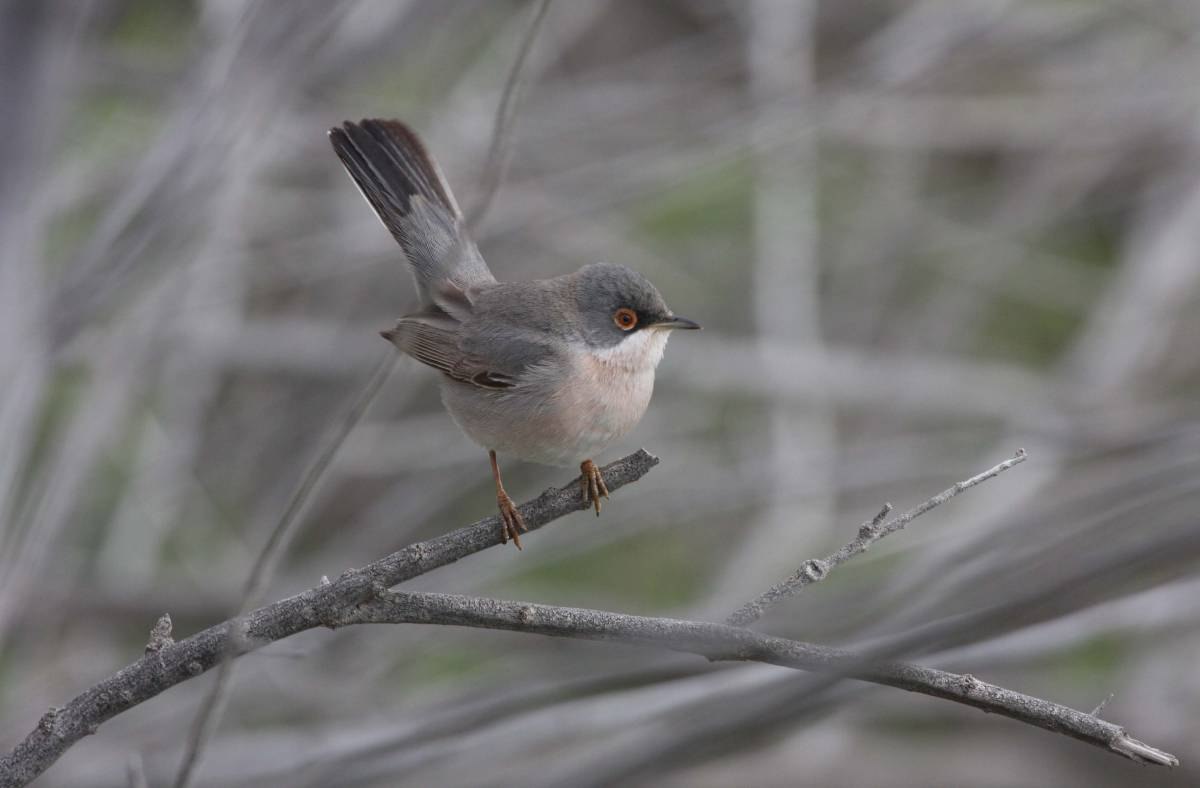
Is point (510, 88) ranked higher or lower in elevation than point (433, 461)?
lower

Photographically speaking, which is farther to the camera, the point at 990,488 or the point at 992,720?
the point at 990,488

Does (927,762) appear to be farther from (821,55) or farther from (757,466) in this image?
(821,55)

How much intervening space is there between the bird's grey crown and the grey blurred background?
0.76m

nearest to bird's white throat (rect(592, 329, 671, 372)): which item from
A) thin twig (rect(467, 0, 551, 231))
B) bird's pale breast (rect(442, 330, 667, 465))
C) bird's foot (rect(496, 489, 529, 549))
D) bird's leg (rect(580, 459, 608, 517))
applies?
bird's pale breast (rect(442, 330, 667, 465))

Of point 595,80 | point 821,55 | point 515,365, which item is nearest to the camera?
point 515,365

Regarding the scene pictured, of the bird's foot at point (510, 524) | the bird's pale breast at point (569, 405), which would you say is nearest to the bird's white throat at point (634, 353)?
the bird's pale breast at point (569, 405)

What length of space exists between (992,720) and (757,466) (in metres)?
1.70

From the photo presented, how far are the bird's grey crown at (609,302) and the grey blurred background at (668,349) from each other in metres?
0.76

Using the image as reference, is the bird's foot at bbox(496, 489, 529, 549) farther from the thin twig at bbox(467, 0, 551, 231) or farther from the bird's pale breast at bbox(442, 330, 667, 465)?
the thin twig at bbox(467, 0, 551, 231)

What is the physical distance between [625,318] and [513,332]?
1.17 ft

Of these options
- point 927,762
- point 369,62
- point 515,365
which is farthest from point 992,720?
point 369,62

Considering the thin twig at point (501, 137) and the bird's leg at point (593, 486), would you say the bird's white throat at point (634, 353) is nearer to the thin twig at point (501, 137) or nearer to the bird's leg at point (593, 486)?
the bird's leg at point (593, 486)

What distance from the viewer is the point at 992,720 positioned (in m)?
5.70

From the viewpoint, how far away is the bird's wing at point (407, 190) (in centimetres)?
355
